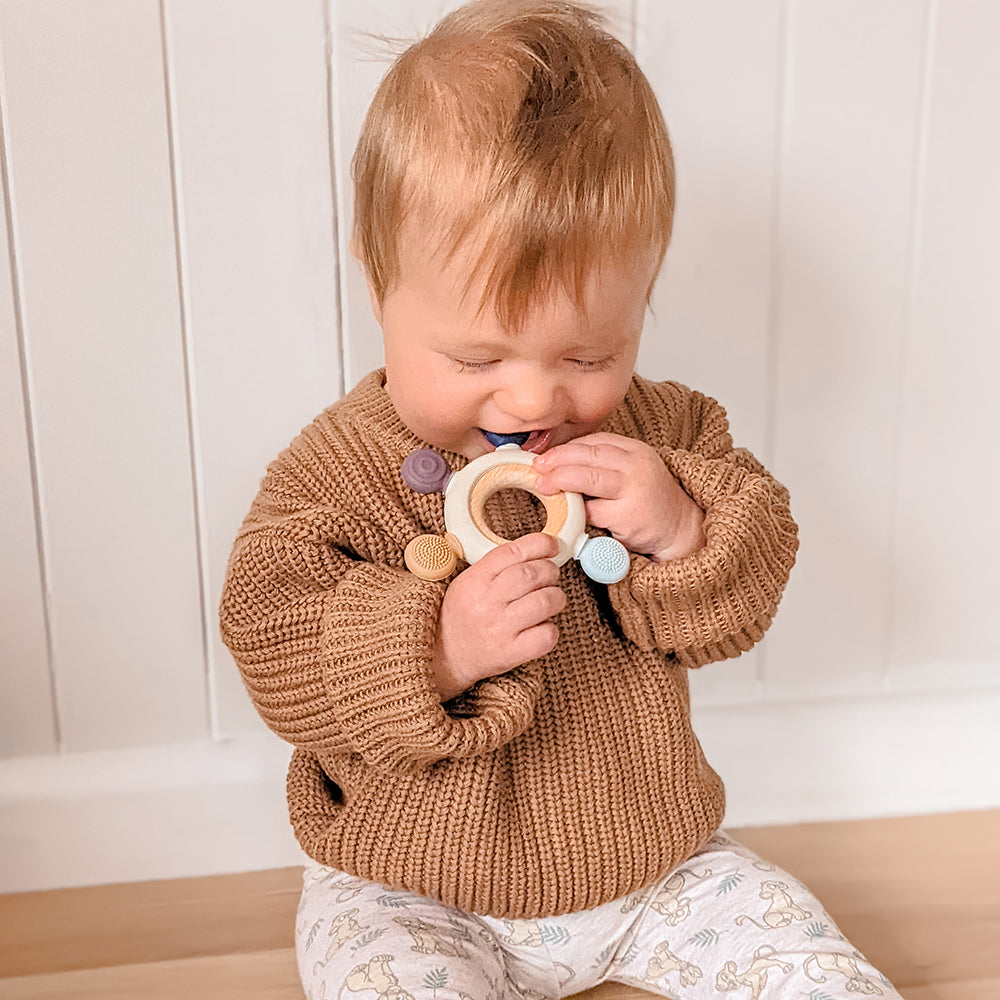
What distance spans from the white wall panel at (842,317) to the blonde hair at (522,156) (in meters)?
0.38

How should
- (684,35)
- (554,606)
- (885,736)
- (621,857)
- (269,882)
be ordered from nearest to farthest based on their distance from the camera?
(554,606) → (621,857) → (684,35) → (269,882) → (885,736)

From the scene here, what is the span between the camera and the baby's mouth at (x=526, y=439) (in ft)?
2.74

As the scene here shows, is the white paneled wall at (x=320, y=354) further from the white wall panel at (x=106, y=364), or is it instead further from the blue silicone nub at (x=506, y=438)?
the blue silicone nub at (x=506, y=438)

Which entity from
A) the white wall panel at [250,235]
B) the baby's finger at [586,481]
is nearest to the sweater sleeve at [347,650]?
the baby's finger at [586,481]

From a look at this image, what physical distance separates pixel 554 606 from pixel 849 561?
547 millimetres

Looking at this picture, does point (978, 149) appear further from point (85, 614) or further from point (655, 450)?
point (85, 614)

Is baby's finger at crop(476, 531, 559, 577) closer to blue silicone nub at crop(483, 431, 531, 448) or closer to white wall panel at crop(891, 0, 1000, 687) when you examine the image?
blue silicone nub at crop(483, 431, 531, 448)

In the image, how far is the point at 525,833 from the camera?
88 centimetres

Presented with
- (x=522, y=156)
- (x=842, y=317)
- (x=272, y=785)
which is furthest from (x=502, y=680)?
(x=842, y=317)

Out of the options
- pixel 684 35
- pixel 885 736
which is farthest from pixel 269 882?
pixel 684 35

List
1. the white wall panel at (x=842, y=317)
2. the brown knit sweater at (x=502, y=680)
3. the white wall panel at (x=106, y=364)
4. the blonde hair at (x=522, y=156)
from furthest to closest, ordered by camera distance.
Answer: the white wall panel at (x=842, y=317) < the white wall panel at (x=106, y=364) < the brown knit sweater at (x=502, y=680) < the blonde hair at (x=522, y=156)

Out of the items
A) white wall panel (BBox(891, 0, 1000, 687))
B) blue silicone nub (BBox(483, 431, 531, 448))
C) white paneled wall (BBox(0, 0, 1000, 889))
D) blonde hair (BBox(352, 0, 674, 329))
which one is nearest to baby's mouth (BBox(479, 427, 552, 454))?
blue silicone nub (BBox(483, 431, 531, 448))

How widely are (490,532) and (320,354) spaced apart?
0.34 meters

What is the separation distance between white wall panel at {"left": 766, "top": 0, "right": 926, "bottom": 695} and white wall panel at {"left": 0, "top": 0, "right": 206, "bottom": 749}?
573 millimetres
